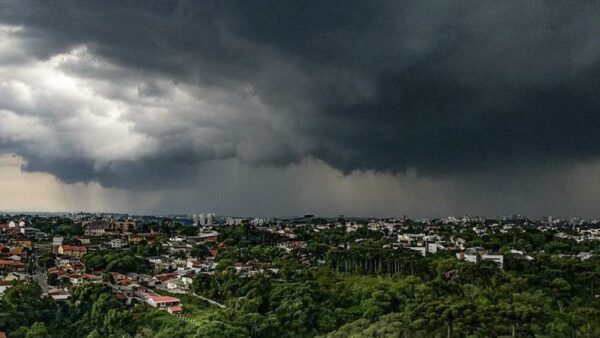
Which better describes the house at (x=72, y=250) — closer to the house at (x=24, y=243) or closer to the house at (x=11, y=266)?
the house at (x=24, y=243)

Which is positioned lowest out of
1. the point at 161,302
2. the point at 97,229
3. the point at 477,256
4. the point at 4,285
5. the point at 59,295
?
the point at 161,302

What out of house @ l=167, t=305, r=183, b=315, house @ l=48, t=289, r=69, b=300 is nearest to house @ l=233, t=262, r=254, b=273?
house @ l=167, t=305, r=183, b=315

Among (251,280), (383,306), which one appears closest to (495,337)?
(383,306)

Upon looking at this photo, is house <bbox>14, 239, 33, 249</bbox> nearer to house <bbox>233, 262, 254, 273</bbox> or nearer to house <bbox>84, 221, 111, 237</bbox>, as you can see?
house <bbox>84, 221, 111, 237</bbox>

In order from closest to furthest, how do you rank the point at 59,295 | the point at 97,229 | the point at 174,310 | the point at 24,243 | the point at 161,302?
the point at 174,310
the point at 161,302
the point at 59,295
the point at 24,243
the point at 97,229

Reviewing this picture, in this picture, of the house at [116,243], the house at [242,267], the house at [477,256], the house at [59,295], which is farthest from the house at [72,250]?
the house at [477,256]

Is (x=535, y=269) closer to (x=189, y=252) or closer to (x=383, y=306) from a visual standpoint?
(x=383, y=306)

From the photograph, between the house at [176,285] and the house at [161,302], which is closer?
the house at [161,302]

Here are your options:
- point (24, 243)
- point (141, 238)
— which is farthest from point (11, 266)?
point (141, 238)

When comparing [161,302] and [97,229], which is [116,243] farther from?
[161,302]
